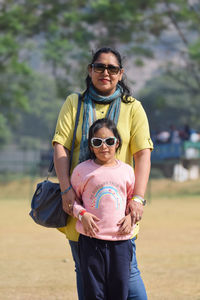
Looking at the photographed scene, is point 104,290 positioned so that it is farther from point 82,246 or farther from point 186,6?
point 186,6

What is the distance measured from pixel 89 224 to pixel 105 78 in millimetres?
859

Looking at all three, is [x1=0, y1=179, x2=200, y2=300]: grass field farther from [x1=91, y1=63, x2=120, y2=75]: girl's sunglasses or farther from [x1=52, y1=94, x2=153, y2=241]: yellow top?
[x1=91, y1=63, x2=120, y2=75]: girl's sunglasses

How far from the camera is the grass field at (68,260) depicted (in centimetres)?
553

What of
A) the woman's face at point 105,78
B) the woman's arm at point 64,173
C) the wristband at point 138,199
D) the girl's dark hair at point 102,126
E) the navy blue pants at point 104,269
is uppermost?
the woman's face at point 105,78

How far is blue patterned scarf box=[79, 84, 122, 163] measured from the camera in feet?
11.0

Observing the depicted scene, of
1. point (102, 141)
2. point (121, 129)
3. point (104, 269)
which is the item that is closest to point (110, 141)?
point (102, 141)

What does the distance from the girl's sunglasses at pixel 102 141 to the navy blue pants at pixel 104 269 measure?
53 centimetres

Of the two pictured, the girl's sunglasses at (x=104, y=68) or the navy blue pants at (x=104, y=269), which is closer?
the navy blue pants at (x=104, y=269)

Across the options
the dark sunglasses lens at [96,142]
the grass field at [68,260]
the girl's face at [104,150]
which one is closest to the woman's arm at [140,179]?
the girl's face at [104,150]

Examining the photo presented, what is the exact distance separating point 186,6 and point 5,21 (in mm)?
10385

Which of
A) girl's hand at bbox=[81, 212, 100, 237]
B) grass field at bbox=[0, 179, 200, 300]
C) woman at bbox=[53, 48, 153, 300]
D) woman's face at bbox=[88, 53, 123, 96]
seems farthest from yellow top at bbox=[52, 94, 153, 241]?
grass field at bbox=[0, 179, 200, 300]

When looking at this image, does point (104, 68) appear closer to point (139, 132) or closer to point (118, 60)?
point (118, 60)

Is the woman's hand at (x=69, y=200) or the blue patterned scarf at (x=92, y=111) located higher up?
the blue patterned scarf at (x=92, y=111)

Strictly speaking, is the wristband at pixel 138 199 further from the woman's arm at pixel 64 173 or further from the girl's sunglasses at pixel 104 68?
the girl's sunglasses at pixel 104 68
